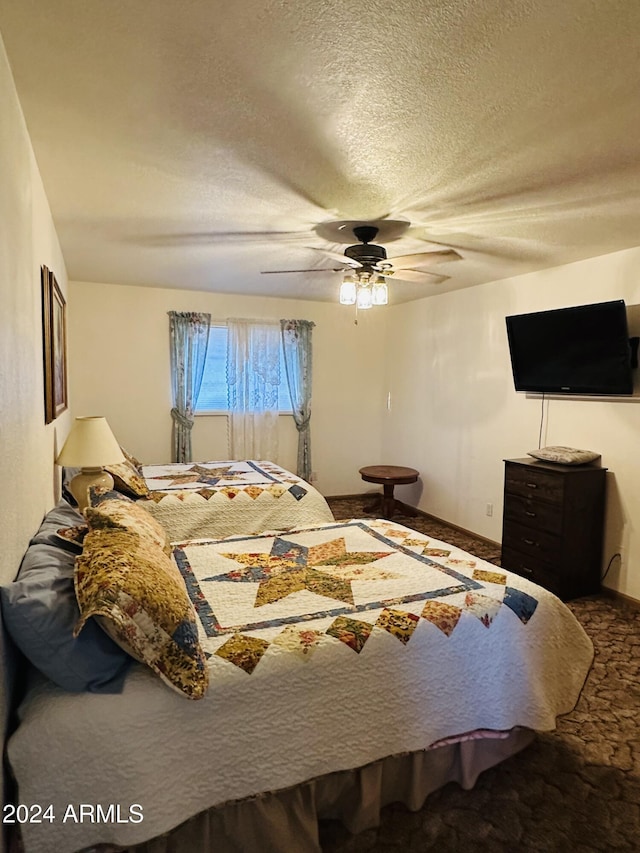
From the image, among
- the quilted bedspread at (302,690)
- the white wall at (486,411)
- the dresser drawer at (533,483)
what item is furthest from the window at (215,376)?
A: the quilted bedspread at (302,690)

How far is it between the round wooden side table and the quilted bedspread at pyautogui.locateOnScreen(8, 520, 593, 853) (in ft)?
9.53

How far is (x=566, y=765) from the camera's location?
200 cm

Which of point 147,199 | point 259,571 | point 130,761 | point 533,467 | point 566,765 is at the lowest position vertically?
point 566,765

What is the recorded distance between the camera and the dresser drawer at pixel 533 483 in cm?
350

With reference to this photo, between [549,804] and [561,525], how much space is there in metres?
1.98

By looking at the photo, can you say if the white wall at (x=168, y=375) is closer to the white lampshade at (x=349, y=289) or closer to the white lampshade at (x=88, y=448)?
the white lampshade at (x=88, y=448)

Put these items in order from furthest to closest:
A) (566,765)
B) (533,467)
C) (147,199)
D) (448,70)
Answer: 1. (533,467)
2. (147,199)
3. (566,765)
4. (448,70)

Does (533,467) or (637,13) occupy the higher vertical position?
(637,13)

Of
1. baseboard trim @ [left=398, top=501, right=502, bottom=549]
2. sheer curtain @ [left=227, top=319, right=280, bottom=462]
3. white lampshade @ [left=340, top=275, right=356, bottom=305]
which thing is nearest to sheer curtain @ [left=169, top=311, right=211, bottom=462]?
sheer curtain @ [left=227, top=319, right=280, bottom=462]

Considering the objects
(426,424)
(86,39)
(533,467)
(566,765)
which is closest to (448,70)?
(86,39)

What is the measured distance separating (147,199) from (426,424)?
3.78 meters

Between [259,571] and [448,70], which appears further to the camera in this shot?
[259,571]

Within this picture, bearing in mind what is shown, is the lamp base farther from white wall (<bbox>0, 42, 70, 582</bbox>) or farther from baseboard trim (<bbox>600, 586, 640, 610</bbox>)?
baseboard trim (<bbox>600, 586, 640, 610</bbox>)

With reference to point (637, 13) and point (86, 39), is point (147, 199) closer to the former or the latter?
point (86, 39)
